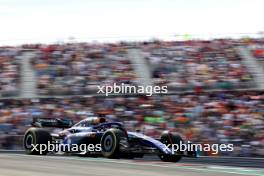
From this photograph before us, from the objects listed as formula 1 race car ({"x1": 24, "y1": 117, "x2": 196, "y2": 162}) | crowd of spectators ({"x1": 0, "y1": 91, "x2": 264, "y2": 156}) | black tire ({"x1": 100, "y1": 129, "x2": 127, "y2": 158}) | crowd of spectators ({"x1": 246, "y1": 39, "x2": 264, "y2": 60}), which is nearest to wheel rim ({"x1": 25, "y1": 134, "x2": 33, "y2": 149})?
formula 1 race car ({"x1": 24, "y1": 117, "x2": 196, "y2": 162})

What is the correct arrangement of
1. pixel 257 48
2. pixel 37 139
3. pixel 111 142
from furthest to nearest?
pixel 257 48
pixel 37 139
pixel 111 142

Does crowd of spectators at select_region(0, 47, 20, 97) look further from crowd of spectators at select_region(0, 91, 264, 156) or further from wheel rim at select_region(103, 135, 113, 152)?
wheel rim at select_region(103, 135, 113, 152)

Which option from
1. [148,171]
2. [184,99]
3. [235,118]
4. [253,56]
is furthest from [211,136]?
[253,56]

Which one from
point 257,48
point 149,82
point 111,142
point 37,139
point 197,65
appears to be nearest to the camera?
point 111,142

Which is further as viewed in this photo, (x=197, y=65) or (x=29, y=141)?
(x=197, y=65)

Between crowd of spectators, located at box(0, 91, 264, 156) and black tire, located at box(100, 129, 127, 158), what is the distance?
4420 millimetres

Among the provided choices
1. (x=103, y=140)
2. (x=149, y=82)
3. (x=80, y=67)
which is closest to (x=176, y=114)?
(x=149, y=82)

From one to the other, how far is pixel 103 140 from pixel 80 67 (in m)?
10.9

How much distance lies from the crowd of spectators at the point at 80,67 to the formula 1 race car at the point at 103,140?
23.0ft

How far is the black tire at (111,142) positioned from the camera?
1256 cm

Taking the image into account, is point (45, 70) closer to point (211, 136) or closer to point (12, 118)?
point (12, 118)

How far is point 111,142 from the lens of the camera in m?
12.7

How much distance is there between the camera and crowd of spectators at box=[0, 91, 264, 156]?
16.5 metres

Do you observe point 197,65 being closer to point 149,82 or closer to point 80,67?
point 149,82
